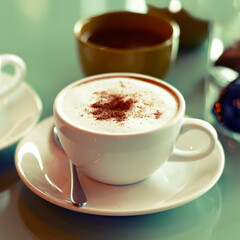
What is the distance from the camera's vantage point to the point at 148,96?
0.65 m

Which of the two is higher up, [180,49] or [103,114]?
[103,114]

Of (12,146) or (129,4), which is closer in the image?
(12,146)

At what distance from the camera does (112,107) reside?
2.04 ft

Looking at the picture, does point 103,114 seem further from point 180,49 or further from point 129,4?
point 129,4

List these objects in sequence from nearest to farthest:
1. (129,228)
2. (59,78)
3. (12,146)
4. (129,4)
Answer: (129,228) → (12,146) → (59,78) → (129,4)

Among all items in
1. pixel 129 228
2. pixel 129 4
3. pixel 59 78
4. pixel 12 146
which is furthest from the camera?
pixel 129 4

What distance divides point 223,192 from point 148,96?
175 mm

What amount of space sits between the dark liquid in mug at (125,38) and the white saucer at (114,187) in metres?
0.27

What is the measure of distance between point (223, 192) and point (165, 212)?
0.10 metres

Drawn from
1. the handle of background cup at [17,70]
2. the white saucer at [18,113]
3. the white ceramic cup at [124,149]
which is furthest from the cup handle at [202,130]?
the handle of background cup at [17,70]

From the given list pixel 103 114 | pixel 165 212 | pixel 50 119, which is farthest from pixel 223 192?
pixel 50 119

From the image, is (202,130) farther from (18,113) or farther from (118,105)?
(18,113)

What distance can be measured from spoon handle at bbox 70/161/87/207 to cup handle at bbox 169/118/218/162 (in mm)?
137

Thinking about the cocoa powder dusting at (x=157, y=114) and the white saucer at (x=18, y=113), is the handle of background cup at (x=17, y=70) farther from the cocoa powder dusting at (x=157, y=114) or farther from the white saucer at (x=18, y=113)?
the cocoa powder dusting at (x=157, y=114)
